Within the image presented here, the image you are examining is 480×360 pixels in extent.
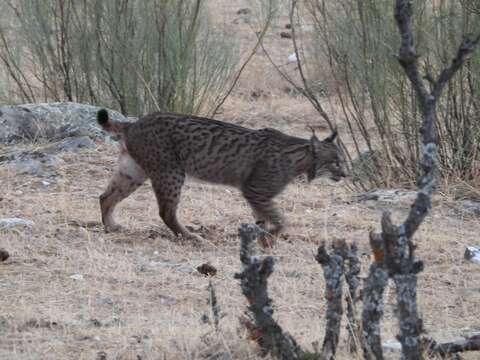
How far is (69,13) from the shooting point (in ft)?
39.6

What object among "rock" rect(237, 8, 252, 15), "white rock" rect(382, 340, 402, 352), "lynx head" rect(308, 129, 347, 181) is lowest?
"rock" rect(237, 8, 252, 15)

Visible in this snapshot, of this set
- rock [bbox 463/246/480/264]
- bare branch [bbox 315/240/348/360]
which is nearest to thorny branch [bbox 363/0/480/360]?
bare branch [bbox 315/240/348/360]

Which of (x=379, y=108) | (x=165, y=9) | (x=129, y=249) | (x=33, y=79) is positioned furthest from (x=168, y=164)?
(x=33, y=79)

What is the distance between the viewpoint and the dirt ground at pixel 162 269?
206 inches

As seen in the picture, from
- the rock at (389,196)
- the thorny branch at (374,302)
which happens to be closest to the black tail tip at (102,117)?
the rock at (389,196)

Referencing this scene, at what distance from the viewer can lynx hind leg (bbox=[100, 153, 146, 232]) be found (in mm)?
8141

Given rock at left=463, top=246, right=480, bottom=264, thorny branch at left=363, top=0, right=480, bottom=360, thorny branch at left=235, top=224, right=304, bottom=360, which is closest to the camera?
thorny branch at left=363, top=0, right=480, bottom=360

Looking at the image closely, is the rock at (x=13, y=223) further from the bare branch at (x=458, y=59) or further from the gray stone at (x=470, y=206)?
the bare branch at (x=458, y=59)

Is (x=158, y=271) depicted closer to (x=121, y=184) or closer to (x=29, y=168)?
(x=121, y=184)

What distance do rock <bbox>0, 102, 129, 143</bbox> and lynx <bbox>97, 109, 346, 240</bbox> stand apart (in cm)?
315

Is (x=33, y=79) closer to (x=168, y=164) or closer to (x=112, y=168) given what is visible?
(x=112, y=168)

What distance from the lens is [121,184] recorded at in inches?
323

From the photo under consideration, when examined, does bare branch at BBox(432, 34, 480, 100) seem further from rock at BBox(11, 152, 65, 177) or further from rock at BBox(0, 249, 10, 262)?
rock at BBox(11, 152, 65, 177)

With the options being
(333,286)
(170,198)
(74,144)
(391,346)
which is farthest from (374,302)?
(74,144)
